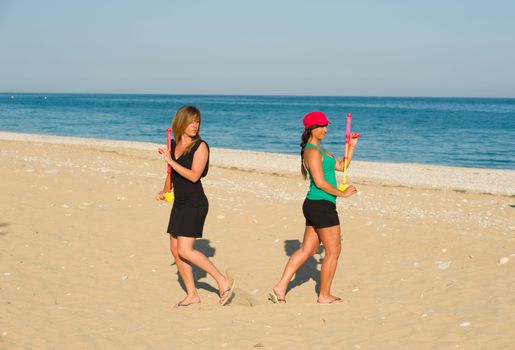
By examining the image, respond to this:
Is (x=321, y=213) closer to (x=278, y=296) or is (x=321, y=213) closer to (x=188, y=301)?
(x=278, y=296)

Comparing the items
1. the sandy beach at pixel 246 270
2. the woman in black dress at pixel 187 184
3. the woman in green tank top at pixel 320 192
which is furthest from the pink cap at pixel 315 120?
the sandy beach at pixel 246 270

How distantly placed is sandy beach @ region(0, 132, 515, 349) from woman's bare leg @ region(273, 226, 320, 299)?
206 mm

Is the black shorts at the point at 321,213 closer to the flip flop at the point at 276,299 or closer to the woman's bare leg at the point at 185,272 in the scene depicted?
the flip flop at the point at 276,299

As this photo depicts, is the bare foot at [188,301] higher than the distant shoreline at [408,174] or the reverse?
higher

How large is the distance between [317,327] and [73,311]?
91.1 inches

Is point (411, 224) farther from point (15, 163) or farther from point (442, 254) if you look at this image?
point (15, 163)

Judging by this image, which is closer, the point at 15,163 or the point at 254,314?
the point at 254,314

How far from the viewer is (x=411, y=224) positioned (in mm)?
10445

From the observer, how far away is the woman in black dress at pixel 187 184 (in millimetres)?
5840

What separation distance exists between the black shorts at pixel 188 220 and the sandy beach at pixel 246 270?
31.2 inches

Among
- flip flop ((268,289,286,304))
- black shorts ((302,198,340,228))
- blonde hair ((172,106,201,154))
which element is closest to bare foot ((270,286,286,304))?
flip flop ((268,289,286,304))

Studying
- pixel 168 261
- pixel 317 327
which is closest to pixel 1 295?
pixel 168 261

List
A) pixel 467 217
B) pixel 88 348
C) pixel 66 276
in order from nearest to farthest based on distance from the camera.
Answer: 1. pixel 88 348
2. pixel 66 276
3. pixel 467 217

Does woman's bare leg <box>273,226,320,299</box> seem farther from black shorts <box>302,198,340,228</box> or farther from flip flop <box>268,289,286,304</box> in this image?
black shorts <box>302,198,340,228</box>
